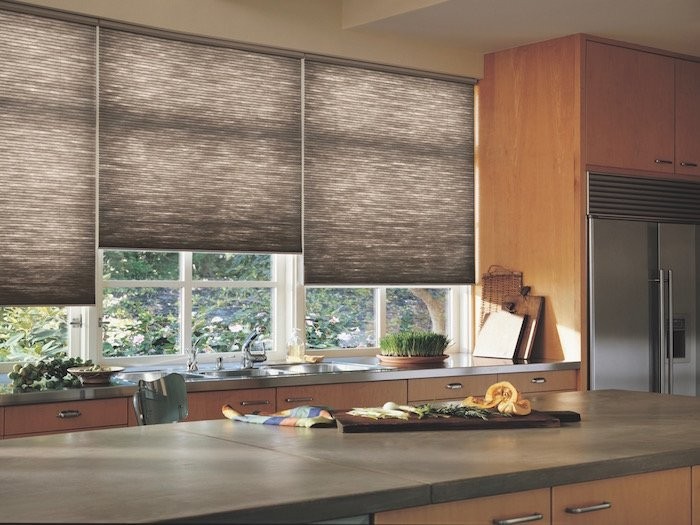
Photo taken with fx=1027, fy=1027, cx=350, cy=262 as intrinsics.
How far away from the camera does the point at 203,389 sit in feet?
14.0

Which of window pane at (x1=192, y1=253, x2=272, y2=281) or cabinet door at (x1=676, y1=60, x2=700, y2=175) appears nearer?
window pane at (x1=192, y1=253, x2=272, y2=281)

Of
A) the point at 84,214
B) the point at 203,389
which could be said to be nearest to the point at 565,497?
the point at 203,389

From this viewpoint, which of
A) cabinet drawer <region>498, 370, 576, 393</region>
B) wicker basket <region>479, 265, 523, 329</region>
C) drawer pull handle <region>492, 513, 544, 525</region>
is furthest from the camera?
wicker basket <region>479, 265, 523, 329</region>

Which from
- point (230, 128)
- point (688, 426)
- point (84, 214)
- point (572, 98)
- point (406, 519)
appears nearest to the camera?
point (406, 519)

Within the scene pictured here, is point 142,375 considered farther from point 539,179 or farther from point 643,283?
point 643,283

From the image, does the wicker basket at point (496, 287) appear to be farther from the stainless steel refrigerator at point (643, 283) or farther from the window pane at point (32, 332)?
the window pane at point (32, 332)

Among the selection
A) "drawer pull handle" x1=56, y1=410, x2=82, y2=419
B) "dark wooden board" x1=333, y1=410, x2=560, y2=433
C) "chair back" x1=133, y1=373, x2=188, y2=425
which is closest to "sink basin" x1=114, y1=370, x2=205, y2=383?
"drawer pull handle" x1=56, y1=410, x2=82, y2=419

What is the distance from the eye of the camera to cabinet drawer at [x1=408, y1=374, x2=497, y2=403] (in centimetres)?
490

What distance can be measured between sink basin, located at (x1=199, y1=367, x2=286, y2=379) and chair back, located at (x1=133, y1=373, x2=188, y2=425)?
4.40ft

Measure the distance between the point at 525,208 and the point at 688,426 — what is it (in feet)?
9.92

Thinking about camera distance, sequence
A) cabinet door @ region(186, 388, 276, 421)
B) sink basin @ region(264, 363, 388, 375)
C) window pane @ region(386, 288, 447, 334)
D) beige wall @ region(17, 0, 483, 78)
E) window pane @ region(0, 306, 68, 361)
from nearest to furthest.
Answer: cabinet door @ region(186, 388, 276, 421)
window pane @ region(0, 306, 68, 361)
beige wall @ region(17, 0, 483, 78)
sink basin @ region(264, 363, 388, 375)
window pane @ region(386, 288, 447, 334)

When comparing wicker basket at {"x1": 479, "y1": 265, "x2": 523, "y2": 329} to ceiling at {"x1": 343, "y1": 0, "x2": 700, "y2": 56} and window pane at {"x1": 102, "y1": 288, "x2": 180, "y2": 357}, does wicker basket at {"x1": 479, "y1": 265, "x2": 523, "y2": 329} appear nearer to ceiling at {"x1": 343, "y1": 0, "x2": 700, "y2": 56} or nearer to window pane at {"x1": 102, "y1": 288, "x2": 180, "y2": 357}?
ceiling at {"x1": 343, "y1": 0, "x2": 700, "y2": 56}

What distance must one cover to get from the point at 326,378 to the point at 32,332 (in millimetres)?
1368

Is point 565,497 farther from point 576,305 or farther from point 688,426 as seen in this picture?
point 576,305
